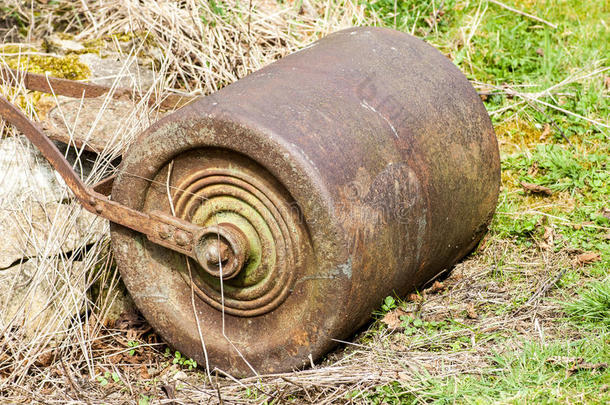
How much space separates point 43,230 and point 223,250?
1206 mm

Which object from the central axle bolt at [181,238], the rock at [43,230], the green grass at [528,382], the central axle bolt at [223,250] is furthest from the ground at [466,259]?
the central axle bolt at [181,238]

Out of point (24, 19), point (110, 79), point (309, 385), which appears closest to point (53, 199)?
point (110, 79)

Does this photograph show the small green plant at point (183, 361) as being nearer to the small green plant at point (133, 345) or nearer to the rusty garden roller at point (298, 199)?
the rusty garden roller at point (298, 199)

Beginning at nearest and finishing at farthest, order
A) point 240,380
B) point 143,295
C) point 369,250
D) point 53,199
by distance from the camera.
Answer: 1. point 369,250
2. point 240,380
3. point 143,295
4. point 53,199

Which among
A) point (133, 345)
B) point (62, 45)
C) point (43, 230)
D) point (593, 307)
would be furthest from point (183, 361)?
point (62, 45)

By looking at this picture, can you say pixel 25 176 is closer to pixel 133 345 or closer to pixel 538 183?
pixel 133 345

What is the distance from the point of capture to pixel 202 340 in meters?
2.98

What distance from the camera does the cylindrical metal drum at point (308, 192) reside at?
8.41 feet

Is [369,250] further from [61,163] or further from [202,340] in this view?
[61,163]

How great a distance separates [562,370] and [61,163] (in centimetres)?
209

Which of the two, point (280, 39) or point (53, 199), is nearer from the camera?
point (53, 199)

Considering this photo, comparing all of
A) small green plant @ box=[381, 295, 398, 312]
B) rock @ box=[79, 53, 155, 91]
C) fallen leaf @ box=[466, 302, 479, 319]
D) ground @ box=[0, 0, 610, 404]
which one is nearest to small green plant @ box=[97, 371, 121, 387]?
ground @ box=[0, 0, 610, 404]

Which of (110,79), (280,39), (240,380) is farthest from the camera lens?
(280,39)

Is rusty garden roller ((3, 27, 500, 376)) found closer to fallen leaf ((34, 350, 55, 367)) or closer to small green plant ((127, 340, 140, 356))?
small green plant ((127, 340, 140, 356))
